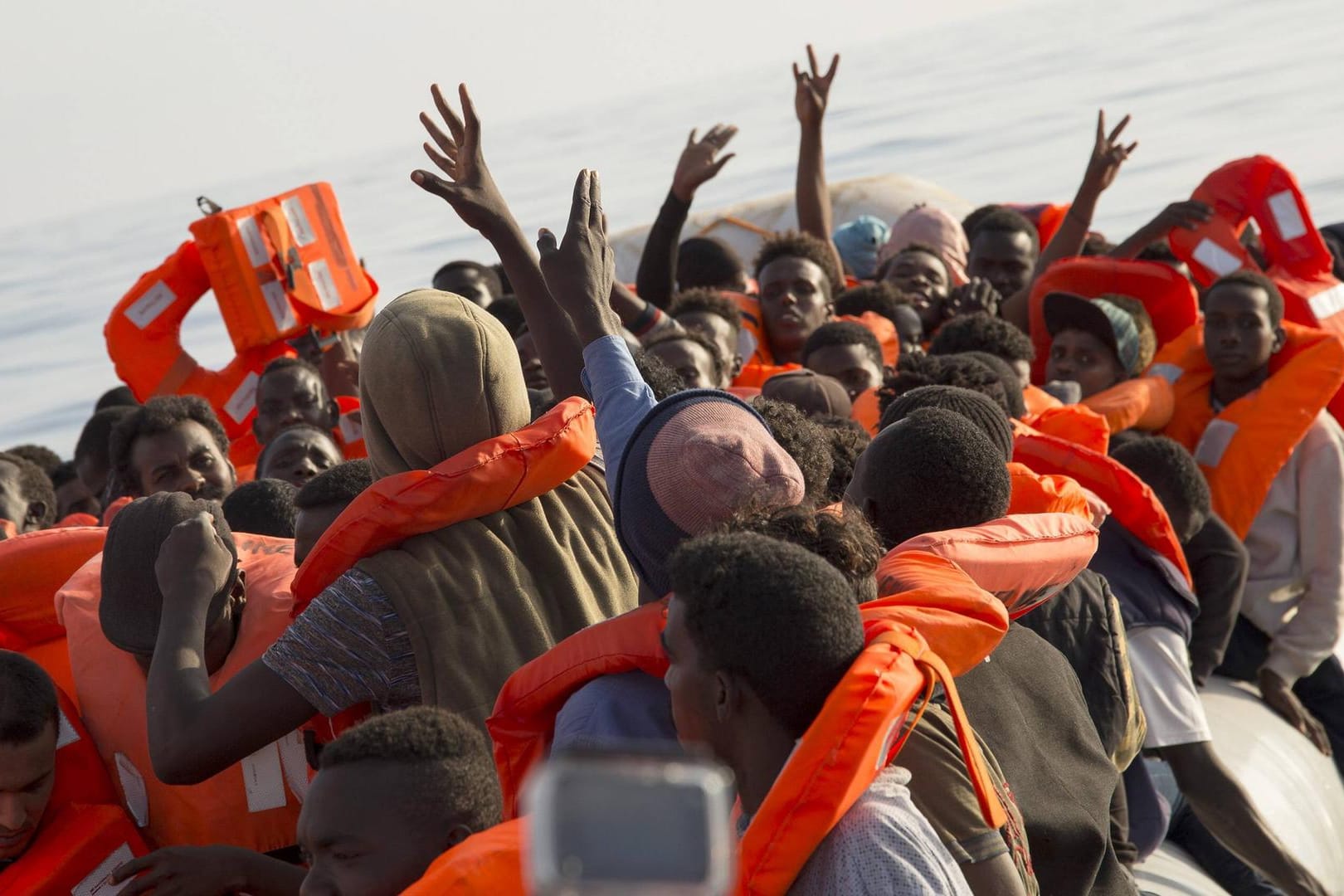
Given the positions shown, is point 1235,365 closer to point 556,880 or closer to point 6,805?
point 6,805

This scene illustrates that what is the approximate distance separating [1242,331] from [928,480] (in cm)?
295

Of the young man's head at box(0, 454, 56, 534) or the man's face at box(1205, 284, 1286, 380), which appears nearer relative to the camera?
the young man's head at box(0, 454, 56, 534)

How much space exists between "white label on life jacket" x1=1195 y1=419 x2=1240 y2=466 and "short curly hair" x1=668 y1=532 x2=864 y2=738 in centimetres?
336

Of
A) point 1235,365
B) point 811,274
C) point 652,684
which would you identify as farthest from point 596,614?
point 811,274

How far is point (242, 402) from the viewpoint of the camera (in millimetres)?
5797

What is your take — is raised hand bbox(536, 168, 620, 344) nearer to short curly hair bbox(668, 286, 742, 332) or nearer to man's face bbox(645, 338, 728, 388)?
man's face bbox(645, 338, 728, 388)

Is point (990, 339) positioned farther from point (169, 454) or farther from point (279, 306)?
point (279, 306)

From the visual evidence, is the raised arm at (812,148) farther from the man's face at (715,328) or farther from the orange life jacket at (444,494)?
the orange life jacket at (444,494)

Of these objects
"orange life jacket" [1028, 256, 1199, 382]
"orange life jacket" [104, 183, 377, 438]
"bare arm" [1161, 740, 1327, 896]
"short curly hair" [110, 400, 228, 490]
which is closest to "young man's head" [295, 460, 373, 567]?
"short curly hair" [110, 400, 228, 490]

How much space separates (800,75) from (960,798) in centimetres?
484

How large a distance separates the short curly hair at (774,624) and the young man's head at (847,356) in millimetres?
3217

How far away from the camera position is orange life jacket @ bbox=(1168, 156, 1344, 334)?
5879 mm

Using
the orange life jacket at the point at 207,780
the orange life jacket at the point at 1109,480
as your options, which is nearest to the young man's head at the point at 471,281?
the orange life jacket at the point at 1109,480

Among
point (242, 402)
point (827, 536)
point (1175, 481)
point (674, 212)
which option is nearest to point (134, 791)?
point (827, 536)
